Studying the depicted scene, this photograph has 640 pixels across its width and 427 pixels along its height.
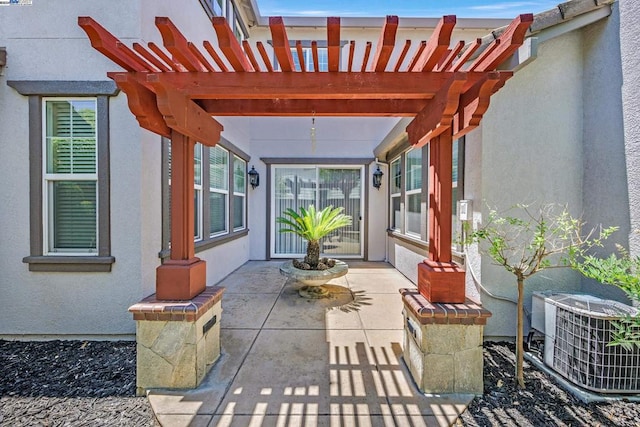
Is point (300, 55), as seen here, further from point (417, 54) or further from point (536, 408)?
point (536, 408)

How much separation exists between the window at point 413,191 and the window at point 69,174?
15.3ft

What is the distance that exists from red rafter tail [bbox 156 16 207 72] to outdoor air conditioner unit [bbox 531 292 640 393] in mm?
3814

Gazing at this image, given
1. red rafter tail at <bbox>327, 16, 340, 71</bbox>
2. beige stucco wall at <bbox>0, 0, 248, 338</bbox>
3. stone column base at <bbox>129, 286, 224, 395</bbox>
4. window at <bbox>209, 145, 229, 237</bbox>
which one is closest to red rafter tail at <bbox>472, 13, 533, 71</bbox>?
red rafter tail at <bbox>327, 16, 340, 71</bbox>

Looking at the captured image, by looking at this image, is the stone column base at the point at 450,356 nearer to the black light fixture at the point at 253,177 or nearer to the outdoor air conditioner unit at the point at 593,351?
the outdoor air conditioner unit at the point at 593,351

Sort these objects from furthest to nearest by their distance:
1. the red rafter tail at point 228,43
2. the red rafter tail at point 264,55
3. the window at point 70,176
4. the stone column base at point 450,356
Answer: the window at point 70,176 → the stone column base at point 450,356 → the red rafter tail at point 264,55 → the red rafter tail at point 228,43

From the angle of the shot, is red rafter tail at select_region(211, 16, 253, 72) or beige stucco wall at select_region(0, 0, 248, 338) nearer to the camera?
red rafter tail at select_region(211, 16, 253, 72)

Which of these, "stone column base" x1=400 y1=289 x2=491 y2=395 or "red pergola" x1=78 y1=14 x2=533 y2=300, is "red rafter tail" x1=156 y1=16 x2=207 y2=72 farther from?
"stone column base" x1=400 y1=289 x2=491 y2=395

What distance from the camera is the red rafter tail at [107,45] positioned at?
1794 millimetres

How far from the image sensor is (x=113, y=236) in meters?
3.34

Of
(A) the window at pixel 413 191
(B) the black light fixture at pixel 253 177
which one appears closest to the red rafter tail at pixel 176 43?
(A) the window at pixel 413 191

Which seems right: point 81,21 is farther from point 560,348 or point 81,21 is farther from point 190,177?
point 560,348

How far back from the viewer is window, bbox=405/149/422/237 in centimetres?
534

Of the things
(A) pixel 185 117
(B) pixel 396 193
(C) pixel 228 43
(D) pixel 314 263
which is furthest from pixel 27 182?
(B) pixel 396 193

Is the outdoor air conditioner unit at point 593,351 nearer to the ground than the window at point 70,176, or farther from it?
nearer to the ground
